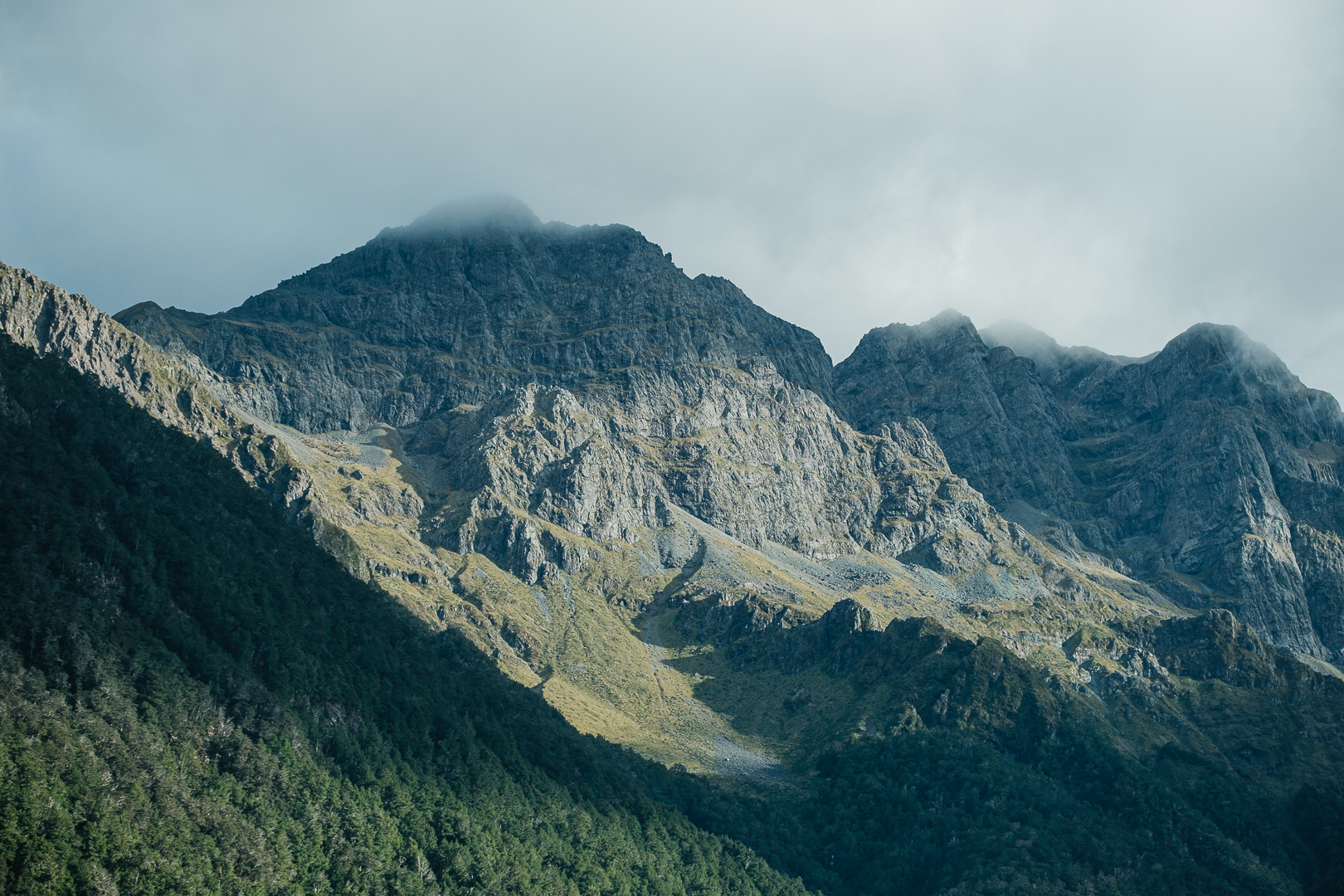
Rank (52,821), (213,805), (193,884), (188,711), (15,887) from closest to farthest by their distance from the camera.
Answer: (15,887) < (52,821) < (193,884) < (213,805) < (188,711)

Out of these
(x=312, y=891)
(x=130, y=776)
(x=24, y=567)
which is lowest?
(x=312, y=891)

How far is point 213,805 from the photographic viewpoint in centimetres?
18462

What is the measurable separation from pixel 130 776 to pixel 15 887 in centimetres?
2875

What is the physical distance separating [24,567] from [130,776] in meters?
48.5

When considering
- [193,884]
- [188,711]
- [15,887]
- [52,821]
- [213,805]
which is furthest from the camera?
[188,711]

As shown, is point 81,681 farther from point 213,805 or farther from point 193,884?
point 193,884

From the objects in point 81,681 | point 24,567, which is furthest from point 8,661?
point 24,567

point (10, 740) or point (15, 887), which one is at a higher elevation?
point (10, 740)

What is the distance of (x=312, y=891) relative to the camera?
192 metres

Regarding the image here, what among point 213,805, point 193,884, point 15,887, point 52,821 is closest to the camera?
point 15,887

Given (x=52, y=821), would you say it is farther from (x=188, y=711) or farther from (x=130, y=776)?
(x=188, y=711)

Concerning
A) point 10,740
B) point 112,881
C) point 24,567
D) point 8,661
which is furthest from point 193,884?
point 24,567

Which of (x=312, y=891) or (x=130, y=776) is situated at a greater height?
(x=130, y=776)

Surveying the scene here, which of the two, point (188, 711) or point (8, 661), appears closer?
point (8, 661)
